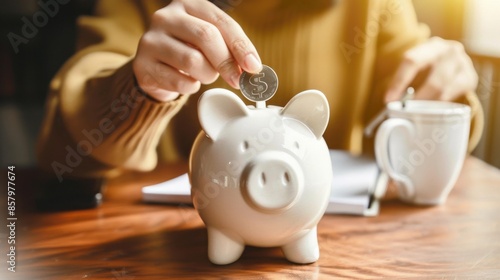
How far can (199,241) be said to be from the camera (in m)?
0.56

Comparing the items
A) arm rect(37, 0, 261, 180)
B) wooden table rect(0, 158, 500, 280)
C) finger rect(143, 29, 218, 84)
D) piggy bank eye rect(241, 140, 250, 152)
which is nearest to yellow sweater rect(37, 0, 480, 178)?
arm rect(37, 0, 261, 180)

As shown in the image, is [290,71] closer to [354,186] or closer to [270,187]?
[354,186]

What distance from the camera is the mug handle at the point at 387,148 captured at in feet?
2.18

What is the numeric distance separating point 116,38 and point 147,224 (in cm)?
47

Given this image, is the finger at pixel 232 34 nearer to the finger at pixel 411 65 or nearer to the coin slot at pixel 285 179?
the coin slot at pixel 285 179

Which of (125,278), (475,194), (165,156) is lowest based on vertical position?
(165,156)

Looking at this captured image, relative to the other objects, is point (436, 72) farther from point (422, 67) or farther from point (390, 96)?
point (390, 96)

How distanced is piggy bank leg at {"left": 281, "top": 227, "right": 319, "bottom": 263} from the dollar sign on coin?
0.13m

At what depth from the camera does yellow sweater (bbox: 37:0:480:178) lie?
78 cm

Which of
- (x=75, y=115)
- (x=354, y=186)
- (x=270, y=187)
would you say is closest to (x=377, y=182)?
(x=354, y=186)

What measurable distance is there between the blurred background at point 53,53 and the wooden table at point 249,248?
89cm

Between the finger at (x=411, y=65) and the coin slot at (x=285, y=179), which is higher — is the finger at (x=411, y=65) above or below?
below

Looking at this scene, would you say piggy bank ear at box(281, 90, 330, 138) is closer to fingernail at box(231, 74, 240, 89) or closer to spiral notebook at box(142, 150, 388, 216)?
fingernail at box(231, 74, 240, 89)

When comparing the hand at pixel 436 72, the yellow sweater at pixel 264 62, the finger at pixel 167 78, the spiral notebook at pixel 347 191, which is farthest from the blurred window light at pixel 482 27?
the finger at pixel 167 78
